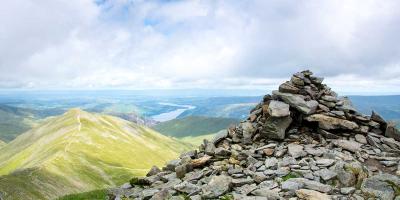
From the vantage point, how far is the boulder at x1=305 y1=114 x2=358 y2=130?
29.2m

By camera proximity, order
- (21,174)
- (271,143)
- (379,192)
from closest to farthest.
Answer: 1. (379,192)
2. (271,143)
3. (21,174)

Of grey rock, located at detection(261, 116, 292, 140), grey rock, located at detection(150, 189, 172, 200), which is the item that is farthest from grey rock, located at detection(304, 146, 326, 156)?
grey rock, located at detection(150, 189, 172, 200)

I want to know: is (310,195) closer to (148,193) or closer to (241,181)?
(241,181)

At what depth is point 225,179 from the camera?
76.8 feet

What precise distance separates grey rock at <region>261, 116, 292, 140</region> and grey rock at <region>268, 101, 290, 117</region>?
21.0 inches

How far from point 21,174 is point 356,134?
122 m

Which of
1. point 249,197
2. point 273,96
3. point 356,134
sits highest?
point 273,96

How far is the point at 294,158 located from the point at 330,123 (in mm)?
5746

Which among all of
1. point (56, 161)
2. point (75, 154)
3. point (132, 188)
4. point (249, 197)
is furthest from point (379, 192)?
point (75, 154)

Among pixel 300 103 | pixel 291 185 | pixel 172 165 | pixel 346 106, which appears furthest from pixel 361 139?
pixel 172 165

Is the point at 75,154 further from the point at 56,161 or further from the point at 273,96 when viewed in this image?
the point at 273,96

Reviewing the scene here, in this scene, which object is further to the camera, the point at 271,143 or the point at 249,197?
the point at 271,143

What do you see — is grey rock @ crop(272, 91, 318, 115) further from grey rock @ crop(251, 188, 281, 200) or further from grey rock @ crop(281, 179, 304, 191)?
grey rock @ crop(251, 188, 281, 200)

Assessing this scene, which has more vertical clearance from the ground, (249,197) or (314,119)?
(314,119)
